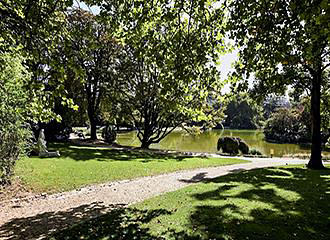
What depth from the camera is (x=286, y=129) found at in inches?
1881

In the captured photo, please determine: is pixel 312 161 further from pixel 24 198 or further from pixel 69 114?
pixel 69 114

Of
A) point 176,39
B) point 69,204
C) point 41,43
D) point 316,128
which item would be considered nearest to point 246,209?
point 176,39

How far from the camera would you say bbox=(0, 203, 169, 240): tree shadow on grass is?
568 centimetres

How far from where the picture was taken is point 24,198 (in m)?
8.60

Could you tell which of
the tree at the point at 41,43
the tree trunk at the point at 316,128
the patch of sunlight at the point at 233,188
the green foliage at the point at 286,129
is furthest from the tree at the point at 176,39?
the green foliage at the point at 286,129

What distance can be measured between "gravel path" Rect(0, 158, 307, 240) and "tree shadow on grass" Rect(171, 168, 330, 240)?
2.36 meters

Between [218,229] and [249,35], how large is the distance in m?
4.65

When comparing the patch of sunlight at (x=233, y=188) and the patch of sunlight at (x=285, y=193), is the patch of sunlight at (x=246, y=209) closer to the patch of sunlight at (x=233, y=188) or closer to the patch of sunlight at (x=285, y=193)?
the patch of sunlight at (x=233, y=188)

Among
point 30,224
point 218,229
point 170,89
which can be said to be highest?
point 170,89

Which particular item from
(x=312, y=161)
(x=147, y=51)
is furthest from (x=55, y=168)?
(x=312, y=161)

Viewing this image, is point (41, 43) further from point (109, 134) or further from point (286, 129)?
point (286, 129)

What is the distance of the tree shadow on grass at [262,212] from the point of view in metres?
5.25

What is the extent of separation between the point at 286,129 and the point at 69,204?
47260 mm

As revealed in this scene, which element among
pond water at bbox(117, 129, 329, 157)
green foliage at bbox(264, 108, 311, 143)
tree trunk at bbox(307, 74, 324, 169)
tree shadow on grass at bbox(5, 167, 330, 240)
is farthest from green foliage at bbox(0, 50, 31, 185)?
green foliage at bbox(264, 108, 311, 143)
